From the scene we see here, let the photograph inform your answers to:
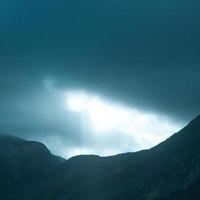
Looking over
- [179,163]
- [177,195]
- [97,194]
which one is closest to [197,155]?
[179,163]

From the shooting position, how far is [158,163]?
19938 cm

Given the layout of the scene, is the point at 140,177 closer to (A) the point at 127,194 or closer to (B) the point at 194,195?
(A) the point at 127,194

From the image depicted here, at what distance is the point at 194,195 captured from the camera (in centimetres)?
18112

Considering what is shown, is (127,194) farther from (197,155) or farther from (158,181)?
(197,155)

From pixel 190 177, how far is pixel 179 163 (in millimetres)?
8712

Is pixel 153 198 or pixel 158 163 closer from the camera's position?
pixel 153 198

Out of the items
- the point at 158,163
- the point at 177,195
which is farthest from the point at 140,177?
the point at 177,195

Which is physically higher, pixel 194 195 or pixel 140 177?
pixel 140 177

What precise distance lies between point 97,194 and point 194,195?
3496 centimetres

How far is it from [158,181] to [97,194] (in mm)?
23240

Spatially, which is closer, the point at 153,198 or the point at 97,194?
the point at 153,198

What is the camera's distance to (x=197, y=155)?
642 feet

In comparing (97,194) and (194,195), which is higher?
(97,194)

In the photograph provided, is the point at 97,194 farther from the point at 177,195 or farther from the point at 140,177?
the point at 177,195
